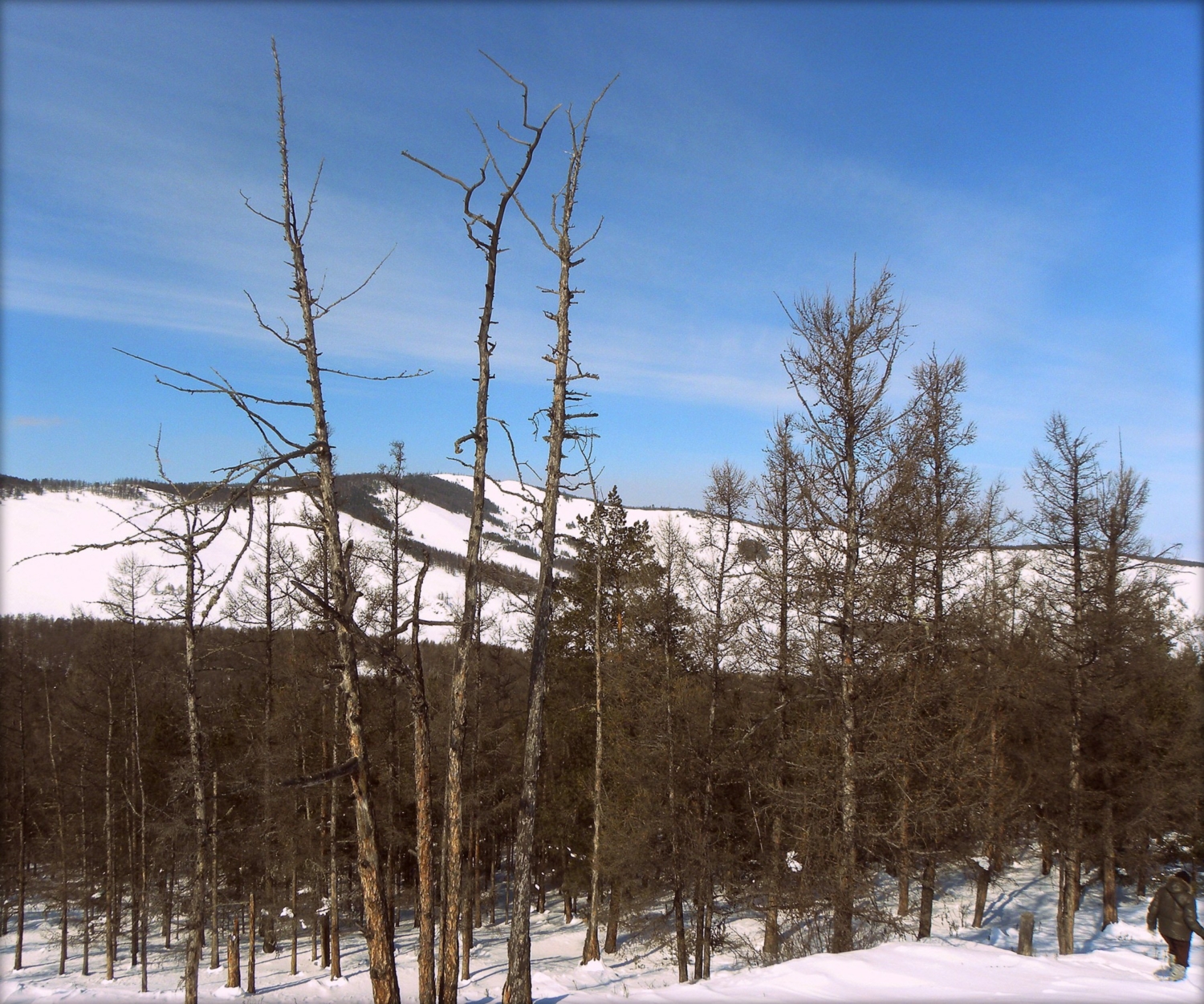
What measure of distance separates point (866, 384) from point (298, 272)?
8187 mm

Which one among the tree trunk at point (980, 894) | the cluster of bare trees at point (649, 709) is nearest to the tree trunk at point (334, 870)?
the cluster of bare trees at point (649, 709)

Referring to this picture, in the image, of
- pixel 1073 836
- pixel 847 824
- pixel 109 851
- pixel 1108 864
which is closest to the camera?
pixel 847 824

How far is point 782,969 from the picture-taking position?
8.25 metres

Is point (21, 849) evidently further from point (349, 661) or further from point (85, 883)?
point (349, 661)

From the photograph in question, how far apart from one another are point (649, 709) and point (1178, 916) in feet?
33.8

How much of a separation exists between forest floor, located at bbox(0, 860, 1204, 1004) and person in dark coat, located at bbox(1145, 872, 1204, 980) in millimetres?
340

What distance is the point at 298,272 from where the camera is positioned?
314 inches

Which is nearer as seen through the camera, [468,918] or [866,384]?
[866,384]

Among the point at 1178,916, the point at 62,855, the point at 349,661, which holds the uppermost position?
the point at 349,661

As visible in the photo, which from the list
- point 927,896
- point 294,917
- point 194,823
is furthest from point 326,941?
point 927,896

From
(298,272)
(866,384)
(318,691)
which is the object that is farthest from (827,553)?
(318,691)

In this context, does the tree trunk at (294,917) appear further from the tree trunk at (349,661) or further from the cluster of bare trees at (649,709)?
the tree trunk at (349,661)

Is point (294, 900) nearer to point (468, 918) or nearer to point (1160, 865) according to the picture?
point (468, 918)

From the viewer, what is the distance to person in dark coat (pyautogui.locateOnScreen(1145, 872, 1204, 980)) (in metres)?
9.03
